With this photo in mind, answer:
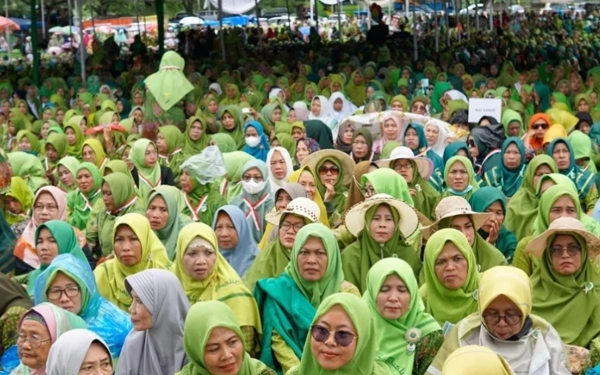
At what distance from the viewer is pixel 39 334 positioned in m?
5.57

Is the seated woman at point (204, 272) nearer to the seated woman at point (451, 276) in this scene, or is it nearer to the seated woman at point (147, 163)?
the seated woman at point (451, 276)

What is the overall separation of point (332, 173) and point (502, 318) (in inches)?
175

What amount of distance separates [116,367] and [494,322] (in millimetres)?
1674

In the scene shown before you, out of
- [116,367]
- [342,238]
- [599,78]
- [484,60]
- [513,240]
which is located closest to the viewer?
[116,367]

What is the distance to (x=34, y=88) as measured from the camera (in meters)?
21.2

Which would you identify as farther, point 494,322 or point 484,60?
point 484,60

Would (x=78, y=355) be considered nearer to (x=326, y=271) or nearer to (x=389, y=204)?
(x=326, y=271)

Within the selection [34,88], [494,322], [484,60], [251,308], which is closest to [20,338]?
[251,308]

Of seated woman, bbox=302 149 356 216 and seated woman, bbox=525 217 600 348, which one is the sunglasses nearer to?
seated woman, bbox=302 149 356 216

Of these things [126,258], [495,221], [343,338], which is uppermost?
[343,338]

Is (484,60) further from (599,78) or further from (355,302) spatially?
(355,302)

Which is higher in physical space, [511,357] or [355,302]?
[355,302]

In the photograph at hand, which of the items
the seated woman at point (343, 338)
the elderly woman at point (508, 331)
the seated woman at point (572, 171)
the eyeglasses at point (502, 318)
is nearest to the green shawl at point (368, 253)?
the elderly woman at point (508, 331)

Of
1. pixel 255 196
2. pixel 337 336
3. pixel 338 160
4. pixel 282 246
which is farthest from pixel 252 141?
pixel 337 336
